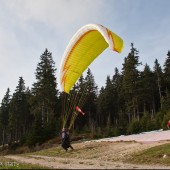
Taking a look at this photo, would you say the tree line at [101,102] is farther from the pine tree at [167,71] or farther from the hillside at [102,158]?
the hillside at [102,158]

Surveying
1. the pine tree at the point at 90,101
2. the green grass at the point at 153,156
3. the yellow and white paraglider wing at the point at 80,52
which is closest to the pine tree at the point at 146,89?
the pine tree at the point at 90,101

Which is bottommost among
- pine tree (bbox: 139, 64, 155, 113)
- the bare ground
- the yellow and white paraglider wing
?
the bare ground

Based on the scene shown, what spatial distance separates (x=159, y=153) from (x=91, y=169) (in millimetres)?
5005

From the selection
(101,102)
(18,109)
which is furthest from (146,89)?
(18,109)

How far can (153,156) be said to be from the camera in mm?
14227

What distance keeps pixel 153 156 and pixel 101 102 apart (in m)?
60.1

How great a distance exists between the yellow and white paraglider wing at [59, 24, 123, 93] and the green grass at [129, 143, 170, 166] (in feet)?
20.9

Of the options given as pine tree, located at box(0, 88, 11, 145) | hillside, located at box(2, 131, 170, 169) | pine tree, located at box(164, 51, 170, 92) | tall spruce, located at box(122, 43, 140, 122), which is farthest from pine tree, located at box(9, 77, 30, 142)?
hillside, located at box(2, 131, 170, 169)

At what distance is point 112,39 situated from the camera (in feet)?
50.3

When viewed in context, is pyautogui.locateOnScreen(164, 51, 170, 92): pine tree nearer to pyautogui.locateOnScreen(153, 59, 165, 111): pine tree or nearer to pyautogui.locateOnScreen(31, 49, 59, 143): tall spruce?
pyautogui.locateOnScreen(153, 59, 165, 111): pine tree

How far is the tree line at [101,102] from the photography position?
143ft

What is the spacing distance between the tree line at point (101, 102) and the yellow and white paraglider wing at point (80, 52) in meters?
21.5

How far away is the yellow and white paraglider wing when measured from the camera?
17.8 m

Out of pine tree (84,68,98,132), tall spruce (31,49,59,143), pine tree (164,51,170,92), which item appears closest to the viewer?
tall spruce (31,49,59,143)
